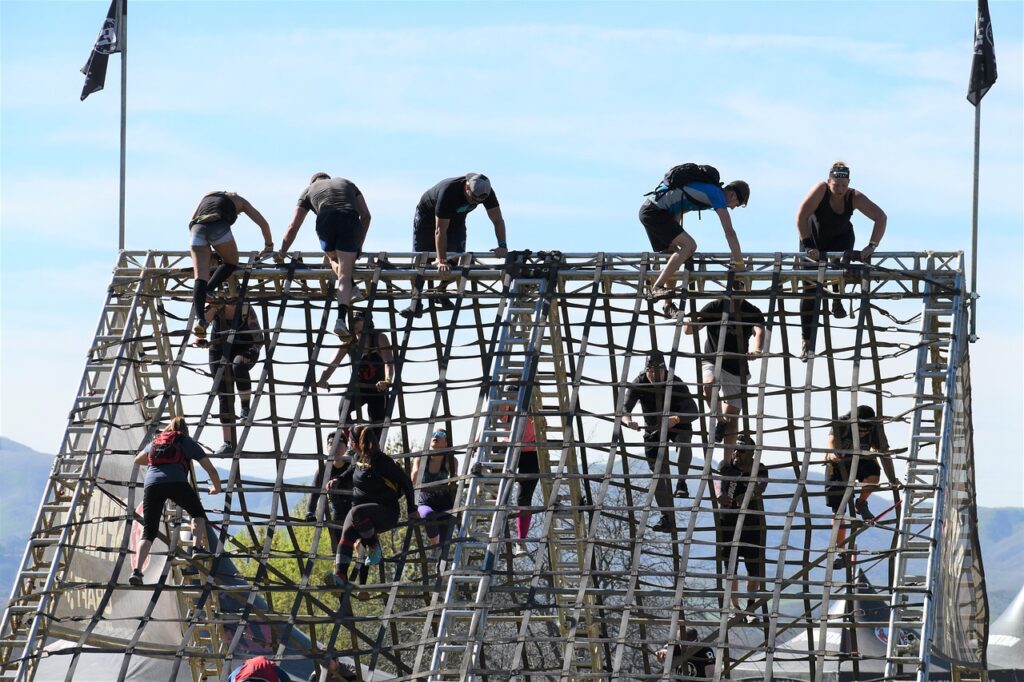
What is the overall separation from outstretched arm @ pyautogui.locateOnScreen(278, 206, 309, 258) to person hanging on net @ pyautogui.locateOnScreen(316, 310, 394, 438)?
3.35 feet

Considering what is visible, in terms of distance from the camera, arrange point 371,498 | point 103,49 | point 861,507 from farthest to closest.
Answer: point 103,49 < point 861,507 < point 371,498

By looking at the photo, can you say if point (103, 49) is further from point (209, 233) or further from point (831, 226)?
point (831, 226)

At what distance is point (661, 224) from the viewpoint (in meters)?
15.3

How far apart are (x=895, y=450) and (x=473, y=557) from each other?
4.21 metres

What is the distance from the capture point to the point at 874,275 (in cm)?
1504

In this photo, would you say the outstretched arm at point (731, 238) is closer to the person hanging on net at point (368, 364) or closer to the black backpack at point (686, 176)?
the black backpack at point (686, 176)

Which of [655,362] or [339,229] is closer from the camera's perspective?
[339,229]

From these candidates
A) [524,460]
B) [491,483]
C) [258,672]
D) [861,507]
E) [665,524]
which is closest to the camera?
[258,672]

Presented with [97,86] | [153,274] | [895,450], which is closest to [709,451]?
[895,450]

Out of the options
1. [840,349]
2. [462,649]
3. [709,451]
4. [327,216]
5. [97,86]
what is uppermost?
[97,86]

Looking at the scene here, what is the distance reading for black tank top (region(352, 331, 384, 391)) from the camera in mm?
15812

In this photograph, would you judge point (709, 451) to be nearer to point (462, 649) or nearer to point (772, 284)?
point (772, 284)

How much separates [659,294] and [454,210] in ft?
7.64

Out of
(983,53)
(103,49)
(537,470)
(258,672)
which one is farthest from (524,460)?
(258,672)
